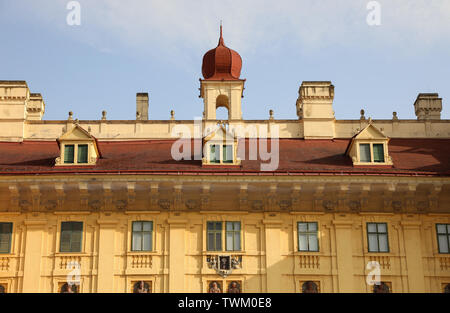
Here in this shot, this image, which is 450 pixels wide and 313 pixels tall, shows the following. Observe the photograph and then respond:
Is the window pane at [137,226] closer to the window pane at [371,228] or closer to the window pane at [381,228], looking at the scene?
the window pane at [371,228]

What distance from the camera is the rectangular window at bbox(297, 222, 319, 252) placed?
28656mm

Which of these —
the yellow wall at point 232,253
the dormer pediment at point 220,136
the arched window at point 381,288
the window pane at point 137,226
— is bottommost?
the arched window at point 381,288

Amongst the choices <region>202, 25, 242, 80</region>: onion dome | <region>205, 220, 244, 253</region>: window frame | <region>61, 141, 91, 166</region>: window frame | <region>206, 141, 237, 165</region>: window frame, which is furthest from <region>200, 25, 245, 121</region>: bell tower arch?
<region>205, 220, 244, 253</region>: window frame

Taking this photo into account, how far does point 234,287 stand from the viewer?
27.8 metres

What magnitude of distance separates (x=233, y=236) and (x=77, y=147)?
705 cm

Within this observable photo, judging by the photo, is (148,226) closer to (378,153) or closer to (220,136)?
(220,136)

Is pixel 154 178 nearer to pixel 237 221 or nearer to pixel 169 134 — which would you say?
pixel 237 221

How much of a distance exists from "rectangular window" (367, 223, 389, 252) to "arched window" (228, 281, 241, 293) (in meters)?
5.16

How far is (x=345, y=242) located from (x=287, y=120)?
784cm

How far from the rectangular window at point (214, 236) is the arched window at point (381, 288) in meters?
5.89

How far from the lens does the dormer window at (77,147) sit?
29734 mm

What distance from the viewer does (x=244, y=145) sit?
106 feet

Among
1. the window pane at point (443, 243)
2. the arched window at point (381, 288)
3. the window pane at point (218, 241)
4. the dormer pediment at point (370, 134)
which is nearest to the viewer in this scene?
the arched window at point (381, 288)

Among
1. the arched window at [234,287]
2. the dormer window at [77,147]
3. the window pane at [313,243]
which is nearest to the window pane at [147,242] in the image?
the arched window at [234,287]
